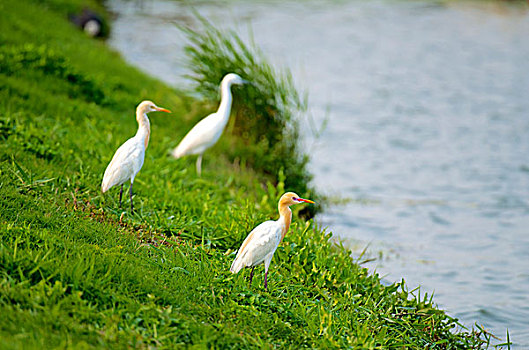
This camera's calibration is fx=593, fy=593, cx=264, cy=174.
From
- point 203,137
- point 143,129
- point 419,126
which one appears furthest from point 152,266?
point 419,126

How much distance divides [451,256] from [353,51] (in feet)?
45.3

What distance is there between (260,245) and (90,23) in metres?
15.6

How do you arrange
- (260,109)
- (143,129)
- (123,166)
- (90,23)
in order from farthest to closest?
(90,23) < (260,109) < (143,129) < (123,166)

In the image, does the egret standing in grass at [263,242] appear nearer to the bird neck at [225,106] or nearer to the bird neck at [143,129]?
the bird neck at [143,129]

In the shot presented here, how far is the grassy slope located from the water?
62.8 inches

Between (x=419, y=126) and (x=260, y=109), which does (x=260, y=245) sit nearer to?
(x=260, y=109)

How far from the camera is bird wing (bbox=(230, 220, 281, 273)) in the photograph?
4.31 meters

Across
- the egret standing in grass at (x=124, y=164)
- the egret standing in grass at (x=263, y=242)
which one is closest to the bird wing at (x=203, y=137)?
the egret standing in grass at (x=124, y=164)

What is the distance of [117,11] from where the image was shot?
2552 centimetres

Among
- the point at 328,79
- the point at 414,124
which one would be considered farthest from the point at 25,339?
the point at 328,79

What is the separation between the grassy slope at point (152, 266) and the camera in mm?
3762

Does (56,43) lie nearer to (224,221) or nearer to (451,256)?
(224,221)

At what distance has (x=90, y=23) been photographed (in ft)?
59.1

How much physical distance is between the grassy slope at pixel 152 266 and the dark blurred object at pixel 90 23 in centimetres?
1005
